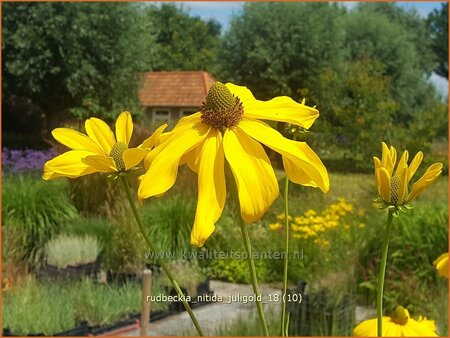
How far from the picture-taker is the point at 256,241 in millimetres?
5020

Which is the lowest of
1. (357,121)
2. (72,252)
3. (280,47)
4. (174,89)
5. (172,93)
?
(72,252)

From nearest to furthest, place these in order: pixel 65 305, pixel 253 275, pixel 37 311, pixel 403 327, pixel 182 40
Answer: pixel 253 275
pixel 403 327
pixel 37 311
pixel 65 305
pixel 182 40

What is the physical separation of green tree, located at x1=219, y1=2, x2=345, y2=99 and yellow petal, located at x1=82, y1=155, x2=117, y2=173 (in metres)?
13.6

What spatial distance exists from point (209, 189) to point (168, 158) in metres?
0.03

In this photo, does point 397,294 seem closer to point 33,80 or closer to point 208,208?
point 208,208

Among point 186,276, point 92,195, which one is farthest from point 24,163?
point 186,276

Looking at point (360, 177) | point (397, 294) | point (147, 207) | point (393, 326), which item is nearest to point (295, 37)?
point (360, 177)

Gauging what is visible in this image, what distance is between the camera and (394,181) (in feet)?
1.59

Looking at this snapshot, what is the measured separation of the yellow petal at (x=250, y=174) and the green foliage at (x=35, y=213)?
191 inches

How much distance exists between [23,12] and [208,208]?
12.2 m

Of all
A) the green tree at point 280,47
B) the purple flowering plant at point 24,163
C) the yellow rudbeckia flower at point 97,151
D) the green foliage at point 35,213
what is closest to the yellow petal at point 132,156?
the yellow rudbeckia flower at point 97,151

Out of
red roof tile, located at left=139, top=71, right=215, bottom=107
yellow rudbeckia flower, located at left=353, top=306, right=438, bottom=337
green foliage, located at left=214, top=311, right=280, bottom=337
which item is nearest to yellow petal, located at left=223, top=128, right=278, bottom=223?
yellow rudbeckia flower, located at left=353, top=306, right=438, bottom=337

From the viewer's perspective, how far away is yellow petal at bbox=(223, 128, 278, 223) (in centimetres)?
37

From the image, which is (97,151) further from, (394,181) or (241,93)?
(394,181)
